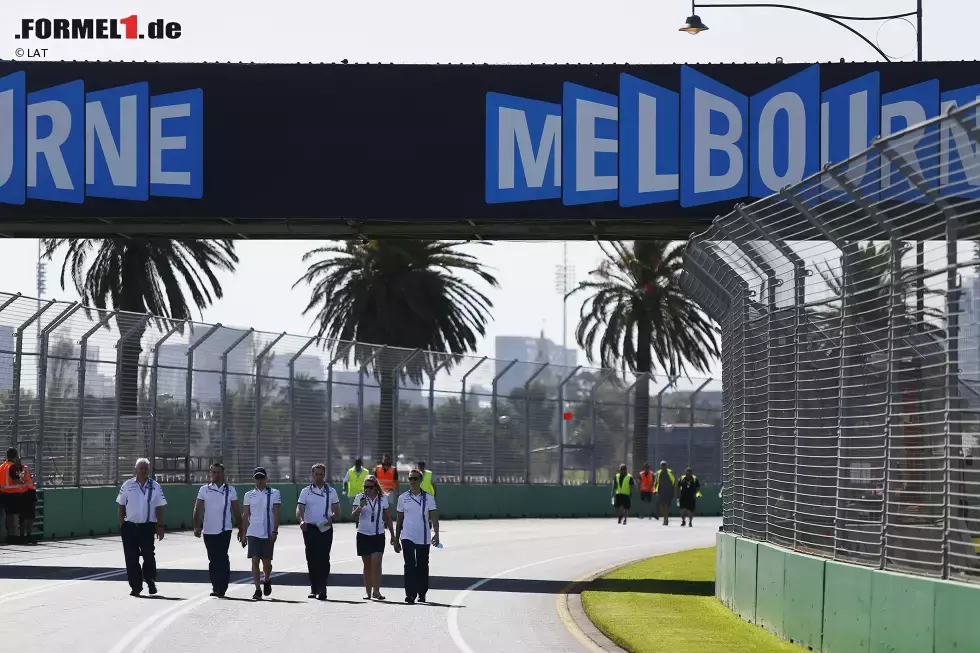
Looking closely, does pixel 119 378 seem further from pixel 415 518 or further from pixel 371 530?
pixel 415 518

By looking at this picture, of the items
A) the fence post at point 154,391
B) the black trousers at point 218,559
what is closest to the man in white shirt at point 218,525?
the black trousers at point 218,559

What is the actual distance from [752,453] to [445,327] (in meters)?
31.8

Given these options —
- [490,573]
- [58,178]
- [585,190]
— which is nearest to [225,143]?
[58,178]

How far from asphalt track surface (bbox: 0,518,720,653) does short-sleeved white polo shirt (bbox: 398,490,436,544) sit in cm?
78

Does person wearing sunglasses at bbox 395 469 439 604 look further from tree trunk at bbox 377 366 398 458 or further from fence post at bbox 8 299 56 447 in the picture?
tree trunk at bbox 377 366 398 458

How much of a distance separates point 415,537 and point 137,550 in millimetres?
3199

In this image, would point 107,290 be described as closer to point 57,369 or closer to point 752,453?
point 57,369

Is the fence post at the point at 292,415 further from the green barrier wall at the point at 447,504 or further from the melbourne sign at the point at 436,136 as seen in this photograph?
the melbourne sign at the point at 436,136

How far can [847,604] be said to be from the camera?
37.8ft

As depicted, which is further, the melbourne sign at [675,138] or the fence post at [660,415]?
the fence post at [660,415]

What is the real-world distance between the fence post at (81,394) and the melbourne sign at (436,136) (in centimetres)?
763

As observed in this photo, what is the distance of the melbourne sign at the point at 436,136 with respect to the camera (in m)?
20.2

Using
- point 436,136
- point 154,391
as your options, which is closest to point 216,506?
point 436,136

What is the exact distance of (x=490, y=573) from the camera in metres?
22.3
